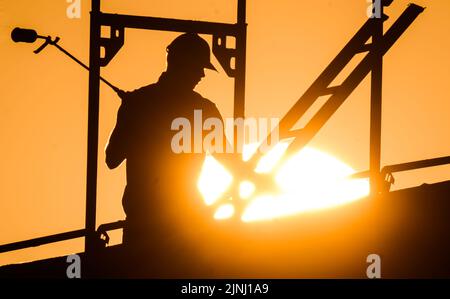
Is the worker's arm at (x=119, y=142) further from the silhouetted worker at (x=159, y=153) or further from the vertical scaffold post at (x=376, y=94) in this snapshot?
the vertical scaffold post at (x=376, y=94)

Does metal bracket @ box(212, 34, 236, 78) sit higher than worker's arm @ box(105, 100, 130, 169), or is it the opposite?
metal bracket @ box(212, 34, 236, 78)

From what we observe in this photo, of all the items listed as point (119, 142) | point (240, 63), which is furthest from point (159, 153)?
point (240, 63)

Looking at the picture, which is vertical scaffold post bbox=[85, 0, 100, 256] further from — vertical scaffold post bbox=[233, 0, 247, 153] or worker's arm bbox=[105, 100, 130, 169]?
vertical scaffold post bbox=[233, 0, 247, 153]

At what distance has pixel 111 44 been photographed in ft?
22.3

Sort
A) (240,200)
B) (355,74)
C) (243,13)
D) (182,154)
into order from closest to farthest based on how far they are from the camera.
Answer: (240,200) → (355,74) → (182,154) → (243,13)

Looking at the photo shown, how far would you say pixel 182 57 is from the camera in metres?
6.36

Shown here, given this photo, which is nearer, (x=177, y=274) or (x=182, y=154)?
(x=177, y=274)

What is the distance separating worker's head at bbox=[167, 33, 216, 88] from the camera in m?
6.33

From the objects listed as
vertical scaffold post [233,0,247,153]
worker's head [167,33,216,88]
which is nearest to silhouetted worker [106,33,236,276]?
worker's head [167,33,216,88]

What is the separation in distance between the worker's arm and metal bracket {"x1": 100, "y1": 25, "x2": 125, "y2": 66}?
0.77m

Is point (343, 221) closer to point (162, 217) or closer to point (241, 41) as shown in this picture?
point (162, 217)

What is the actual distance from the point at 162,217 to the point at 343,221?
156 centimetres

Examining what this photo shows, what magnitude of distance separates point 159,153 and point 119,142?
0.36 meters
